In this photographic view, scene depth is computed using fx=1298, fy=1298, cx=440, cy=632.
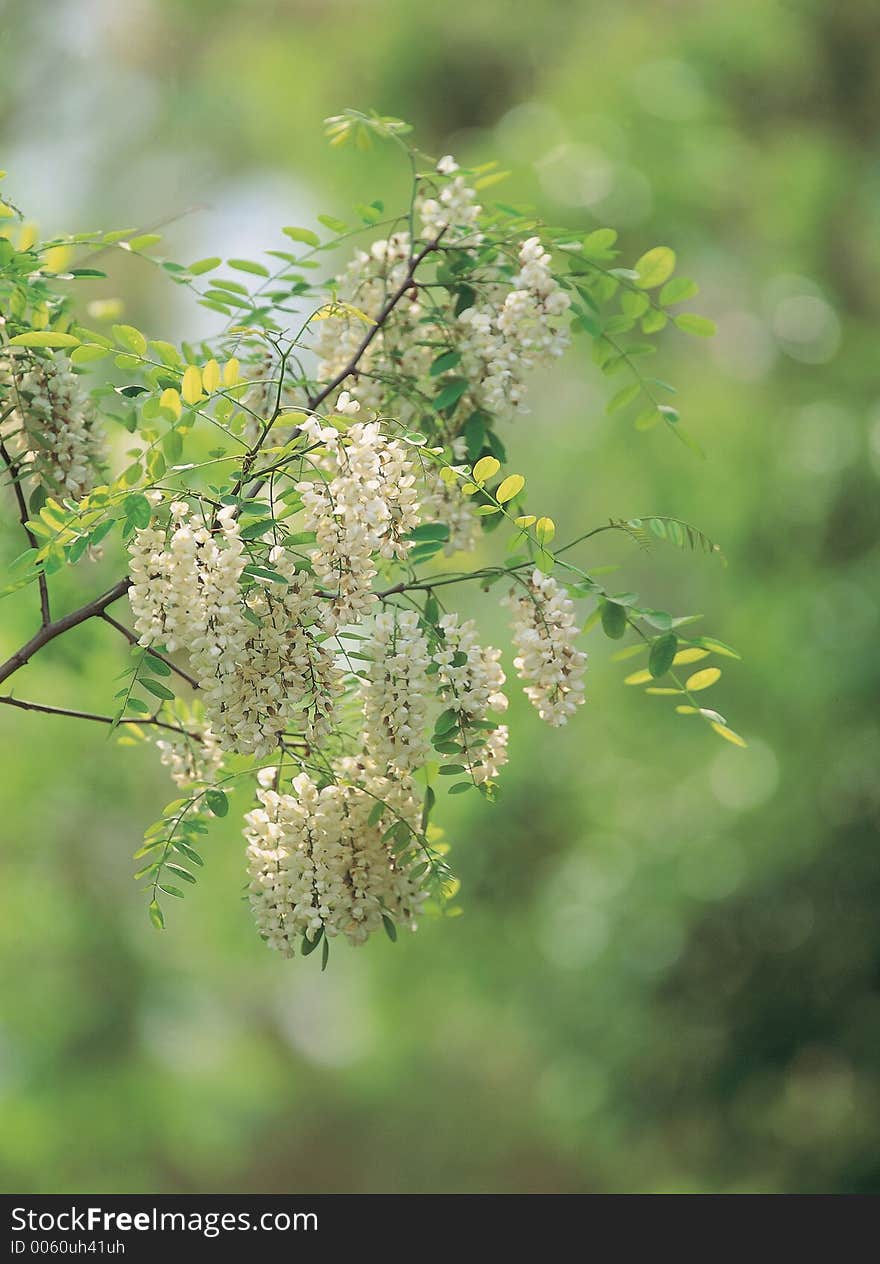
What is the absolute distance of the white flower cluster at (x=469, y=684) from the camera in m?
1.12

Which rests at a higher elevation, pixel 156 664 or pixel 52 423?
pixel 52 423

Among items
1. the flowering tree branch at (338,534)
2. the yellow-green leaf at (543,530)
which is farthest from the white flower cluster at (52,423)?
the yellow-green leaf at (543,530)

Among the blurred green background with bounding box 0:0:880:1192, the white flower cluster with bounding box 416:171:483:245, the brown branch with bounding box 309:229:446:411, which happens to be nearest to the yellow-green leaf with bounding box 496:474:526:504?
the brown branch with bounding box 309:229:446:411

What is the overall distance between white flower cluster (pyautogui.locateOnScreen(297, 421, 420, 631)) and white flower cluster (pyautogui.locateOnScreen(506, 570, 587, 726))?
5.5 inches

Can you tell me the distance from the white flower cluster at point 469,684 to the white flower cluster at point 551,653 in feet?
0.13

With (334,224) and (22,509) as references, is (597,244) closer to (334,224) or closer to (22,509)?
(334,224)

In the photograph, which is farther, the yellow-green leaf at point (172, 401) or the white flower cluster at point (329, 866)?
the white flower cluster at point (329, 866)

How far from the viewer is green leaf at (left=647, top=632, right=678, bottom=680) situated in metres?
1.11

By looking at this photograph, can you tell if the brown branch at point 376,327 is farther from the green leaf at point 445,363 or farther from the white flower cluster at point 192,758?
the white flower cluster at point 192,758

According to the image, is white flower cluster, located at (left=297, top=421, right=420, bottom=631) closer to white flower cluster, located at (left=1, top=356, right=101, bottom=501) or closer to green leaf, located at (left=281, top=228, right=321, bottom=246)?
white flower cluster, located at (left=1, top=356, right=101, bottom=501)

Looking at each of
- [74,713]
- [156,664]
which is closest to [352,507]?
[156,664]

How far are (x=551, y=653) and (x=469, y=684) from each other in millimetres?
85

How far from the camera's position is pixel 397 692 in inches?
43.3

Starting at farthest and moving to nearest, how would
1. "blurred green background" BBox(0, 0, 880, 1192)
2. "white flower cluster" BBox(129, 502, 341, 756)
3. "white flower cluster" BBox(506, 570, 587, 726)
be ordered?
"blurred green background" BBox(0, 0, 880, 1192)
"white flower cluster" BBox(506, 570, 587, 726)
"white flower cluster" BBox(129, 502, 341, 756)
